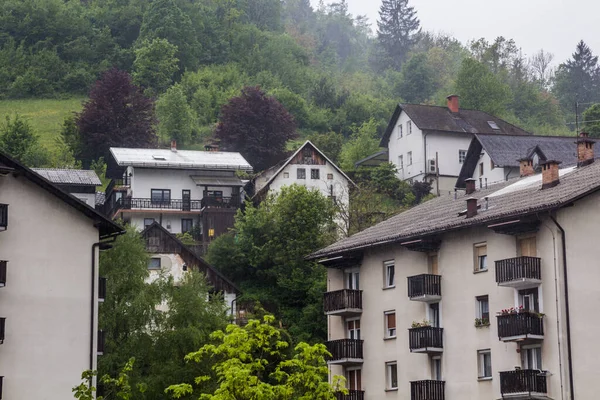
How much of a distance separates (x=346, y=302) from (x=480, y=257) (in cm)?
838

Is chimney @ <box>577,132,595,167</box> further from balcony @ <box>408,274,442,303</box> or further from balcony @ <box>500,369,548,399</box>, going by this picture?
balcony @ <box>500,369,548,399</box>

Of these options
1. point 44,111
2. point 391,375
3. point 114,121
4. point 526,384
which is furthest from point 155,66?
point 526,384

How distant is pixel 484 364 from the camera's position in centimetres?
5091

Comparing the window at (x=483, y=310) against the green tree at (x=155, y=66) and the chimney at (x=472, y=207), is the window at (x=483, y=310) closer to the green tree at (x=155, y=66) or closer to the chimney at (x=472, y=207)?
the chimney at (x=472, y=207)

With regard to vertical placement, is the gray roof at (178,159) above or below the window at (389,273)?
above

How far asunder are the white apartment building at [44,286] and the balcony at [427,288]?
13389mm

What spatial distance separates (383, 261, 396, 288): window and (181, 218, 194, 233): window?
1740 inches

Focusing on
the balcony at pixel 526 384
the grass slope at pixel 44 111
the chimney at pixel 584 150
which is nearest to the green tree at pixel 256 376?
the balcony at pixel 526 384

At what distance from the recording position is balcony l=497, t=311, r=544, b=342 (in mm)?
47500

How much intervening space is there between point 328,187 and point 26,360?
58.4m

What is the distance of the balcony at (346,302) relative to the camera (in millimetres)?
58406

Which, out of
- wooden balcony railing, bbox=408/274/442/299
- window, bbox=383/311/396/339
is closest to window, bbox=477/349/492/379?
wooden balcony railing, bbox=408/274/442/299

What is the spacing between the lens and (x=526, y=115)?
570 ft

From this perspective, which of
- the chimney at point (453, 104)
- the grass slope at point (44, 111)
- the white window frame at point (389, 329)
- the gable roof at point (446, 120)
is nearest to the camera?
the white window frame at point (389, 329)
